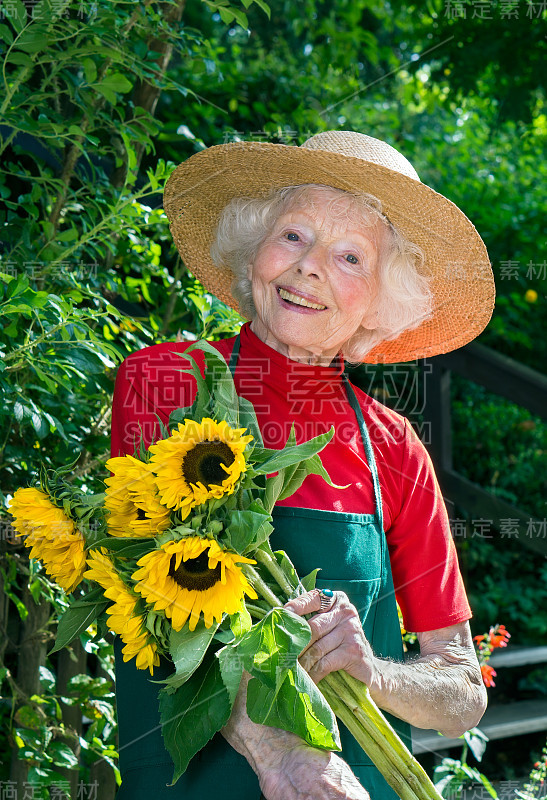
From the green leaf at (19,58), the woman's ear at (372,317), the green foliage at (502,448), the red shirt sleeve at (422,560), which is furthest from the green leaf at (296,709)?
the green foliage at (502,448)

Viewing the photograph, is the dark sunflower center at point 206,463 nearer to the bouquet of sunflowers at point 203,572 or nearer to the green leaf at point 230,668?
the bouquet of sunflowers at point 203,572

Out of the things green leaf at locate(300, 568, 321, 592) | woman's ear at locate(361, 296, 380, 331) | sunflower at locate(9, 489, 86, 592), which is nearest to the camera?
sunflower at locate(9, 489, 86, 592)

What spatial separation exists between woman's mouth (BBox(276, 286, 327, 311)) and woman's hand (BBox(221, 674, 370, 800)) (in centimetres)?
76

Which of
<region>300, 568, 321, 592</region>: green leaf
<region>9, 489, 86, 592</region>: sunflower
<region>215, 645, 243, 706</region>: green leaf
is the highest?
<region>9, 489, 86, 592</region>: sunflower

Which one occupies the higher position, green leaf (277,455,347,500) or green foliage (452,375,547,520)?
green foliage (452,375,547,520)

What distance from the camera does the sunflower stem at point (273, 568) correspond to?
1.31 meters

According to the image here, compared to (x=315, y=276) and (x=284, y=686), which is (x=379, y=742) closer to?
(x=284, y=686)

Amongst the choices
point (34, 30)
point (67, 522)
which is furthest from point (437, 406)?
point (67, 522)

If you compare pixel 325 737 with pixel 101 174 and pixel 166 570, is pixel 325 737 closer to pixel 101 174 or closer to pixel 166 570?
pixel 166 570

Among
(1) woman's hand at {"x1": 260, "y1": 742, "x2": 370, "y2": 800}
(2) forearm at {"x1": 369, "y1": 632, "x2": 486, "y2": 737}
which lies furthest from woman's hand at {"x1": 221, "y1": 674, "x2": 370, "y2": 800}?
(2) forearm at {"x1": 369, "y1": 632, "x2": 486, "y2": 737}

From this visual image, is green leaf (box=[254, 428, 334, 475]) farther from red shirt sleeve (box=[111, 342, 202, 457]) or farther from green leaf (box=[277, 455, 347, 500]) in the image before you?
red shirt sleeve (box=[111, 342, 202, 457])

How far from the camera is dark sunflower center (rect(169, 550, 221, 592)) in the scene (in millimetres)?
1162

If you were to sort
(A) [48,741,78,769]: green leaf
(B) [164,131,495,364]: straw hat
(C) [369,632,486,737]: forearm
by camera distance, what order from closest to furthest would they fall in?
(C) [369,632,486,737]: forearm, (B) [164,131,495,364]: straw hat, (A) [48,741,78,769]: green leaf

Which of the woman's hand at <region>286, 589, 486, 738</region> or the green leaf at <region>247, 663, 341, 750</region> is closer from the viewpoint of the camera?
the green leaf at <region>247, 663, 341, 750</region>
